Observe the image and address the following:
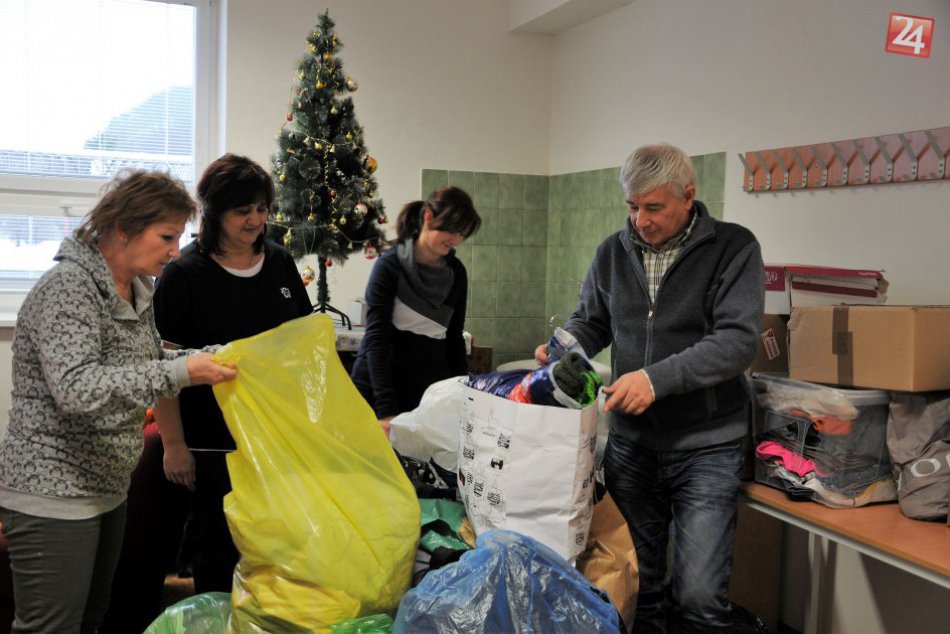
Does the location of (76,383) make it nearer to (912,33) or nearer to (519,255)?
(912,33)

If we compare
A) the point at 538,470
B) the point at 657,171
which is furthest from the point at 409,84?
the point at 538,470

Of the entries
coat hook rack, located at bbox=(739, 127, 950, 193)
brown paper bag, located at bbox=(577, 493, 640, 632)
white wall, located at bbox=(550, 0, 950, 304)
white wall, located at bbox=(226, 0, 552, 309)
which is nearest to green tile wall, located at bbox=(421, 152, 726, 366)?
white wall, located at bbox=(226, 0, 552, 309)

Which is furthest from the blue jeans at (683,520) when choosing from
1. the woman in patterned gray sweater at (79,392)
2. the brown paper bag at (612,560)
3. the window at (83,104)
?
the window at (83,104)

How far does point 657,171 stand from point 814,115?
1.39 meters

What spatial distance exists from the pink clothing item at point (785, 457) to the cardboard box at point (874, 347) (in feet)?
0.59

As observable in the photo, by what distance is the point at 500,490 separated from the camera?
5.31 feet

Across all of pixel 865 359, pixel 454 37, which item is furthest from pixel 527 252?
pixel 865 359

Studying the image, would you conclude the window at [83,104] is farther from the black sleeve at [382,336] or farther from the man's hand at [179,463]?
the man's hand at [179,463]

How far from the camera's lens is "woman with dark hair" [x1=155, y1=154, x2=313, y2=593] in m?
1.89

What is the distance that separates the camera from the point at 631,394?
1.69m

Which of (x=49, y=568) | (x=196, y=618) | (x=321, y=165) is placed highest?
(x=321, y=165)

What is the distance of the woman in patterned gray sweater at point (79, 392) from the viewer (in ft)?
A: 4.78

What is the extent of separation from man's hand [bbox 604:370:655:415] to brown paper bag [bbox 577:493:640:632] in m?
0.23

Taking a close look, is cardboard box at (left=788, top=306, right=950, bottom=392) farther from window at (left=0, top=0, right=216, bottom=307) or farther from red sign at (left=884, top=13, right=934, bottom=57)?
window at (left=0, top=0, right=216, bottom=307)
